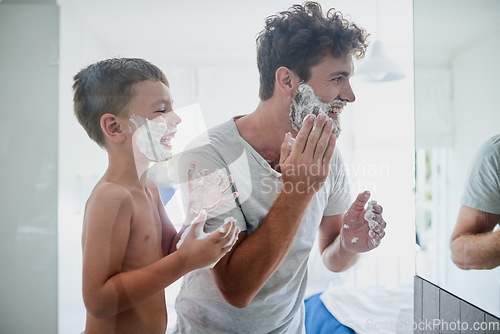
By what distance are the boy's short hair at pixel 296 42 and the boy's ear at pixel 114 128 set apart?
0.89 feet

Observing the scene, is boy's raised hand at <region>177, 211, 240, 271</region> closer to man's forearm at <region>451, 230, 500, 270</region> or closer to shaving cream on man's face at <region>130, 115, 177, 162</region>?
shaving cream on man's face at <region>130, 115, 177, 162</region>

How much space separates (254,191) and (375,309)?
0.43 meters

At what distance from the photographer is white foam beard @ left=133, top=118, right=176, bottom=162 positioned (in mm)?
606

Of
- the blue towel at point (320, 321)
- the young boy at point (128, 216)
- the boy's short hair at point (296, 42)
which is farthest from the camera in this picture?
the blue towel at point (320, 321)

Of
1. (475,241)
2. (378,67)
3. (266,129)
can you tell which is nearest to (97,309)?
(266,129)

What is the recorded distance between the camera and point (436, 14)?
33.3 inches

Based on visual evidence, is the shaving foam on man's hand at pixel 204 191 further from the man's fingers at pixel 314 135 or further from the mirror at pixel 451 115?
the mirror at pixel 451 115

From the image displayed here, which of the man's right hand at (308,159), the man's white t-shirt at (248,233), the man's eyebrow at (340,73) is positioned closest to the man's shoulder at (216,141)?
the man's white t-shirt at (248,233)

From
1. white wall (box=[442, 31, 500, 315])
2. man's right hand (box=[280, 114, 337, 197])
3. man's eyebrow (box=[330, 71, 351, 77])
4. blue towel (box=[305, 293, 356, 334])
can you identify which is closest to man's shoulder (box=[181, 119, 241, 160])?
man's right hand (box=[280, 114, 337, 197])

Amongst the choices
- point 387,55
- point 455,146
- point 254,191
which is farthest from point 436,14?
point 254,191

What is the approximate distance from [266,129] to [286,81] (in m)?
0.10

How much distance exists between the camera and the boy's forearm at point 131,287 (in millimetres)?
587

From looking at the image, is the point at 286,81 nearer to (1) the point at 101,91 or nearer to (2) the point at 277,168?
(2) the point at 277,168

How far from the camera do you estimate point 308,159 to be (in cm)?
66
